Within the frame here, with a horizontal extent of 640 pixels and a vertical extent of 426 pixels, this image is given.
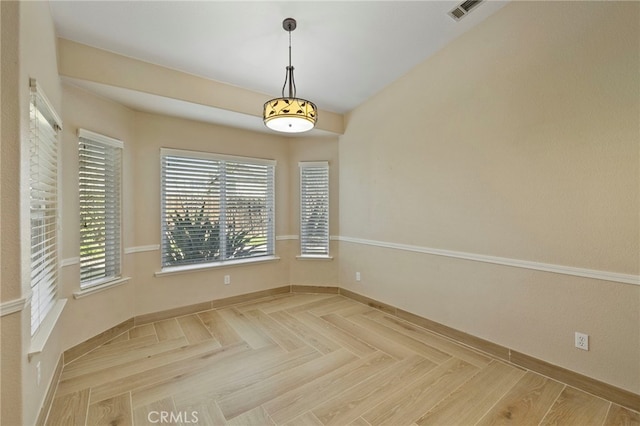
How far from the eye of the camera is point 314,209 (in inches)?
183

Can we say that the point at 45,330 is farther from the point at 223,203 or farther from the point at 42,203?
the point at 223,203

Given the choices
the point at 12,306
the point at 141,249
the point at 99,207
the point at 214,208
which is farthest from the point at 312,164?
the point at 12,306

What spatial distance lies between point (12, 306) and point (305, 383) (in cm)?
191

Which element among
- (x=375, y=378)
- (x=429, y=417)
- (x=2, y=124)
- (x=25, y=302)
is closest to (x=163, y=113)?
(x=2, y=124)

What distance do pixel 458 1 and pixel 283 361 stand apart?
3595 millimetres

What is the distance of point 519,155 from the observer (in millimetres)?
2523

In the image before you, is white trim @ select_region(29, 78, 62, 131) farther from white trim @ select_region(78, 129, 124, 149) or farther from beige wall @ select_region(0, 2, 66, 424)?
white trim @ select_region(78, 129, 124, 149)

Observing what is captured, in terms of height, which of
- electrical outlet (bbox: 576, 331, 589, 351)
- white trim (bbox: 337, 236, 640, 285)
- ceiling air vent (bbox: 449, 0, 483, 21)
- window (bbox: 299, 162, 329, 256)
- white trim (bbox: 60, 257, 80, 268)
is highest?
ceiling air vent (bbox: 449, 0, 483, 21)

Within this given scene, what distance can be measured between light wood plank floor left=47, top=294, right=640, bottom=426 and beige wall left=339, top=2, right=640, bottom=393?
389mm

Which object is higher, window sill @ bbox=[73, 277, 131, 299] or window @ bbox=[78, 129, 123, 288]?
window @ bbox=[78, 129, 123, 288]

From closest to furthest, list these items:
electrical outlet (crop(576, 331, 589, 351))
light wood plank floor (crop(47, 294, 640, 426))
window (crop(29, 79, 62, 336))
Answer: window (crop(29, 79, 62, 336)) → light wood plank floor (crop(47, 294, 640, 426)) → electrical outlet (crop(576, 331, 589, 351))

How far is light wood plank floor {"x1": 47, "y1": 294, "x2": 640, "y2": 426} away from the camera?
1915mm

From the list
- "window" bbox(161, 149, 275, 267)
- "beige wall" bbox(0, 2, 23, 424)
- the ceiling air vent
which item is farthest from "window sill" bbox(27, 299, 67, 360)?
the ceiling air vent

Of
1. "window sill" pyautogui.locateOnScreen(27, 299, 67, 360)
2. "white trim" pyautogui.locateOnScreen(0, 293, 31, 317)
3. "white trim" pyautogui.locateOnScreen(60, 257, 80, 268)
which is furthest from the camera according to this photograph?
"white trim" pyautogui.locateOnScreen(60, 257, 80, 268)
